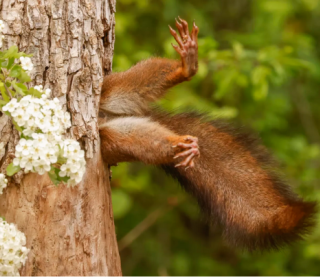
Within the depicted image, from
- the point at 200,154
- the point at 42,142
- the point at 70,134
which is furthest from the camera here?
the point at 200,154

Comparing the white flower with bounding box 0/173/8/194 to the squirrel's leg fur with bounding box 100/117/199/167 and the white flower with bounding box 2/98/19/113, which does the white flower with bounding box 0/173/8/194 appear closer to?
the white flower with bounding box 2/98/19/113

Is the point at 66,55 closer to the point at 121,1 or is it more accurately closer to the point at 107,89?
the point at 107,89

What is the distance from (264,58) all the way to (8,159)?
8.20ft

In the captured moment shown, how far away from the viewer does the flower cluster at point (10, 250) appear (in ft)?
6.83

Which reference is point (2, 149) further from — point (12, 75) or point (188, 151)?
point (188, 151)

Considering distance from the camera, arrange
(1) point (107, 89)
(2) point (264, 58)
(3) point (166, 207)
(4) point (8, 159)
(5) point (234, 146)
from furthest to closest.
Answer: (3) point (166, 207)
(2) point (264, 58)
(5) point (234, 146)
(1) point (107, 89)
(4) point (8, 159)

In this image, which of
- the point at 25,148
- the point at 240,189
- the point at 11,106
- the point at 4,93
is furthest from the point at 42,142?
the point at 240,189

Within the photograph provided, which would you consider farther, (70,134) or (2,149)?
(70,134)

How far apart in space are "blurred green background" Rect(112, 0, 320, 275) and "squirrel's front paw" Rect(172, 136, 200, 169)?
176 centimetres

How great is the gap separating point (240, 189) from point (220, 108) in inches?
71.5

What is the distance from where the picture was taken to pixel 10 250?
6.94ft

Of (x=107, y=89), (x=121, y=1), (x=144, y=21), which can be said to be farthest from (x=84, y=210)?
(x=144, y=21)

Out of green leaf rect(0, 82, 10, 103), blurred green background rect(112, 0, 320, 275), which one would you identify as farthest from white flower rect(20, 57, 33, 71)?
blurred green background rect(112, 0, 320, 275)

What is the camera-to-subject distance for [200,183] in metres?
2.87
